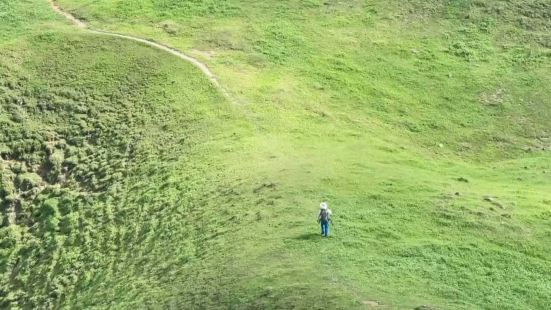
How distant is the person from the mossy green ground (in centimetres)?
71

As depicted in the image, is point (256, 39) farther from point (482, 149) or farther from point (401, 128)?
point (482, 149)

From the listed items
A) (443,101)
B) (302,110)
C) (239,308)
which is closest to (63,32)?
(302,110)

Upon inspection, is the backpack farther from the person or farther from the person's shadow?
the person's shadow

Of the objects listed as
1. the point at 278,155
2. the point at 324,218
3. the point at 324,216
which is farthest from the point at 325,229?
the point at 278,155

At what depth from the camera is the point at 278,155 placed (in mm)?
40406

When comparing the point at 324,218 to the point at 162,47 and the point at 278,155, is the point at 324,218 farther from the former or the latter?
the point at 162,47

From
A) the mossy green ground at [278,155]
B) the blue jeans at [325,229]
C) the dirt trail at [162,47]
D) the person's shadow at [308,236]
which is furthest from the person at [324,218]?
the dirt trail at [162,47]

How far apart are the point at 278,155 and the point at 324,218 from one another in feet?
33.8

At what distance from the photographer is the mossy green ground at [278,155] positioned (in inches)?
1186

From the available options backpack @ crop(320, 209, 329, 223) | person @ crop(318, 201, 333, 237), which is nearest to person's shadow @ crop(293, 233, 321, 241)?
person @ crop(318, 201, 333, 237)

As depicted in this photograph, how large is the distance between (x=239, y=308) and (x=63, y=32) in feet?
116

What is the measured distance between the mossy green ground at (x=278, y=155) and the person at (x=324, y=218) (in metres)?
0.71

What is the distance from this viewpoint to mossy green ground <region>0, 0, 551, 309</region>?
3012 cm

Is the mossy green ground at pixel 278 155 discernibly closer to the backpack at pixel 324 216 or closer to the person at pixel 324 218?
the person at pixel 324 218
